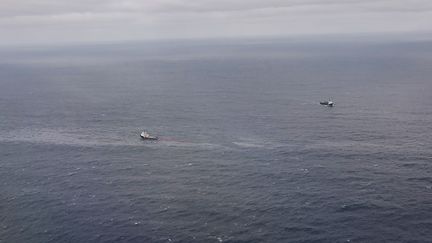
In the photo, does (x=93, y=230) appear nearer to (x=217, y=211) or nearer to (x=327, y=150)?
(x=217, y=211)

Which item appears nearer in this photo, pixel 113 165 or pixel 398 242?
pixel 398 242

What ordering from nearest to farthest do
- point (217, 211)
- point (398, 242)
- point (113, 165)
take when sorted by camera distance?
point (398, 242) → point (217, 211) → point (113, 165)

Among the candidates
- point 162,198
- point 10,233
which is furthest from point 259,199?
point 10,233

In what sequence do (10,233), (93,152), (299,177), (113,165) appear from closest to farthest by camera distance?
1. (10,233)
2. (299,177)
3. (113,165)
4. (93,152)

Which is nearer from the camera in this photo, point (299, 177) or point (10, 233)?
point (10, 233)

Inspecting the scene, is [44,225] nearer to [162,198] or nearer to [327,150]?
[162,198]

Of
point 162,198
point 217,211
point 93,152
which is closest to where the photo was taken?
point 217,211

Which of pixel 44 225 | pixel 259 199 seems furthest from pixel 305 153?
pixel 44 225

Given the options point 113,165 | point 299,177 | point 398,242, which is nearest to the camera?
point 398,242

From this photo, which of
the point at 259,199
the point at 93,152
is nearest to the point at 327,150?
the point at 259,199
